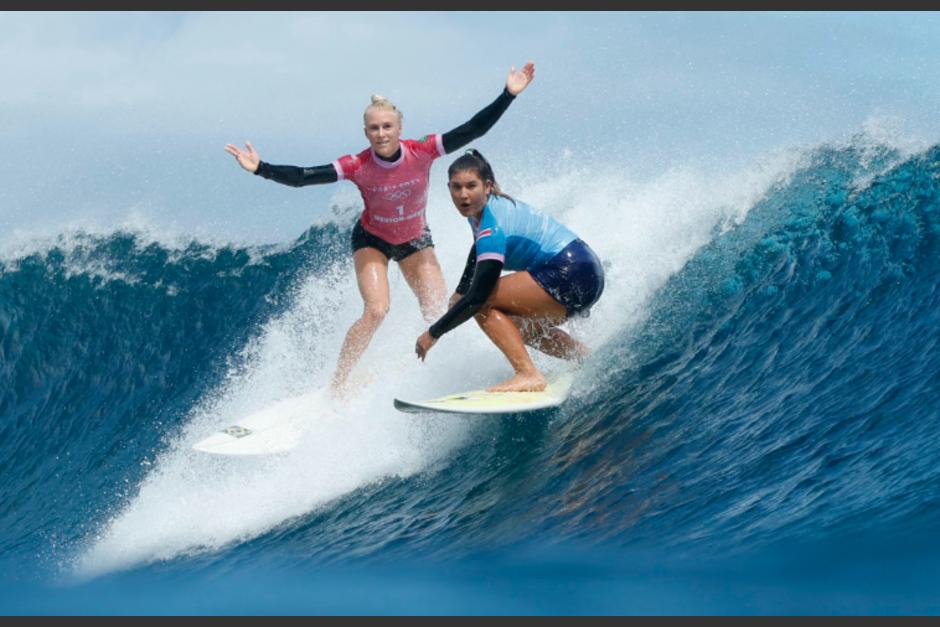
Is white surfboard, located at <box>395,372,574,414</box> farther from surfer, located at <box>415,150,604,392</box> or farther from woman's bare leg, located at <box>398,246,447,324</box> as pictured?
woman's bare leg, located at <box>398,246,447,324</box>

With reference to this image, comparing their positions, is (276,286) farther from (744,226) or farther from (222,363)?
(744,226)

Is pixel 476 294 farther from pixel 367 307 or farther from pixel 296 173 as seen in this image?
pixel 296 173

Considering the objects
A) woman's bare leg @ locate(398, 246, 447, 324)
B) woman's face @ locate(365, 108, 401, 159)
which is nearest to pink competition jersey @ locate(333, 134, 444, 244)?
woman's face @ locate(365, 108, 401, 159)

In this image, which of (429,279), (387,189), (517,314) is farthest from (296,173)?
(517,314)

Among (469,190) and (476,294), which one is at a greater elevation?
(469,190)

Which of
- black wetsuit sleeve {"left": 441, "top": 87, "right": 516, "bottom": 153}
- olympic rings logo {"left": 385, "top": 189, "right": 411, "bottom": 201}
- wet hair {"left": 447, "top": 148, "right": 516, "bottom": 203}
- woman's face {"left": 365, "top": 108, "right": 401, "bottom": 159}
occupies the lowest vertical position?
wet hair {"left": 447, "top": 148, "right": 516, "bottom": 203}

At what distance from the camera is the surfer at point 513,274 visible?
226 inches

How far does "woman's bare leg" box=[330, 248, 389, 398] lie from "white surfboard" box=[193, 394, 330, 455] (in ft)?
0.94

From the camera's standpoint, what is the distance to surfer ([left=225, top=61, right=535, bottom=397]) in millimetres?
6621

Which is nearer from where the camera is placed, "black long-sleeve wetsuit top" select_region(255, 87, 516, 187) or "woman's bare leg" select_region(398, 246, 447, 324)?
"black long-sleeve wetsuit top" select_region(255, 87, 516, 187)

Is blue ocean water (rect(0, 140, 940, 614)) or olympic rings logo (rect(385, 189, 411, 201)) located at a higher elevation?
olympic rings logo (rect(385, 189, 411, 201))

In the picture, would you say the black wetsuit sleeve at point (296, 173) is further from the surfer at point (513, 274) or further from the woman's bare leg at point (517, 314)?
the woman's bare leg at point (517, 314)

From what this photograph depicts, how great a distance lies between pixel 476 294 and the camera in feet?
18.9

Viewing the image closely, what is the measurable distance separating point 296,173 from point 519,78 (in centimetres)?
161
